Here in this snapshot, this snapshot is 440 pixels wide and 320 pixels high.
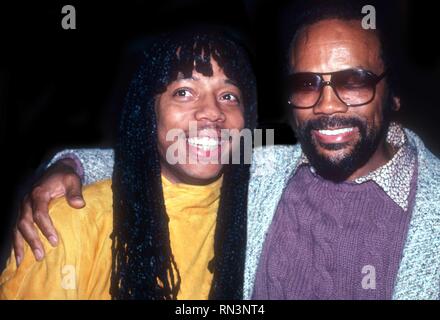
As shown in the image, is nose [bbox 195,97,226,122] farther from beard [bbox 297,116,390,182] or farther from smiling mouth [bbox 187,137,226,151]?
beard [bbox 297,116,390,182]

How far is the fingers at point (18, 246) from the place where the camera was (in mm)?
1725

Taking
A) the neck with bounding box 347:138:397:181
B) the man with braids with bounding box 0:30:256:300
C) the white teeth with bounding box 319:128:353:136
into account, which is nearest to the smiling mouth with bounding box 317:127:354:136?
the white teeth with bounding box 319:128:353:136

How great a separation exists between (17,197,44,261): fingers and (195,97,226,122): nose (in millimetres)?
913

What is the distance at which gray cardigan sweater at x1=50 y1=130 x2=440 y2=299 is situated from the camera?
1.94 meters

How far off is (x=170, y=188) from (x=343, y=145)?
3.22 ft

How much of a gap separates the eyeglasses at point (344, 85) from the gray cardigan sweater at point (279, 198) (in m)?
0.42

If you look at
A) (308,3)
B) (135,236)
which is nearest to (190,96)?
(135,236)

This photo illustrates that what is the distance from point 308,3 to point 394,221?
132cm

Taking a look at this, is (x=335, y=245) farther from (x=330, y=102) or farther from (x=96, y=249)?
(x=96, y=249)

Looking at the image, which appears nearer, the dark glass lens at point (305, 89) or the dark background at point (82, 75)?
the dark glass lens at point (305, 89)

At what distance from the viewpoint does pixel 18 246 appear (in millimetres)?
1773

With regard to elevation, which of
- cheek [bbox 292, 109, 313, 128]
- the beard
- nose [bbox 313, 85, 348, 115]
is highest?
nose [bbox 313, 85, 348, 115]

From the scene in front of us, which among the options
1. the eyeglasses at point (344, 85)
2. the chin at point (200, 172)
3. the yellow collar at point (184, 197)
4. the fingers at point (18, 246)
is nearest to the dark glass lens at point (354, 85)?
the eyeglasses at point (344, 85)

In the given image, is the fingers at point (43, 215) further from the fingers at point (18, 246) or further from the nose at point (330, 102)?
the nose at point (330, 102)
